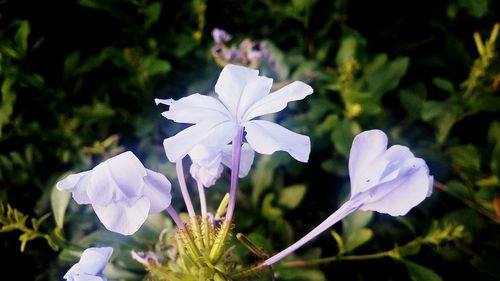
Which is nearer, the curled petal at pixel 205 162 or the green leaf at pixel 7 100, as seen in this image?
the curled petal at pixel 205 162

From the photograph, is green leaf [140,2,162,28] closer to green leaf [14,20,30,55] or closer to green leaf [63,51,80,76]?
green leaf [63,51,80,76]

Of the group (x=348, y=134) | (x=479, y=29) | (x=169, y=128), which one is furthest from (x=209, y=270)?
(x=479, y=29)

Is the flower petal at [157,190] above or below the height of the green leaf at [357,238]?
above

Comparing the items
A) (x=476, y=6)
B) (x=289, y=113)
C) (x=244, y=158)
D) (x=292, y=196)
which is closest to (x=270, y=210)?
(x=292, y=196)

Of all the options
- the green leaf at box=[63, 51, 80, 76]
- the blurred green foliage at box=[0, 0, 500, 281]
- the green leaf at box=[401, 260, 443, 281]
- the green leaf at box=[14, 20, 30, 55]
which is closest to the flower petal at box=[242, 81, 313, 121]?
the blurred green foliage at box=[0, 0, 500, 281]

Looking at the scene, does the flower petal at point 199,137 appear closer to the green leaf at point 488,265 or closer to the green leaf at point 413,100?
the green leaf at point 488,265

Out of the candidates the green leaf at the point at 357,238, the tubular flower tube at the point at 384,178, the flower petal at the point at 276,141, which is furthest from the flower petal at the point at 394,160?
the green leaf at the point at 357,238

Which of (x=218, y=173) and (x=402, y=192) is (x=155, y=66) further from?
(x=402, y=192)
